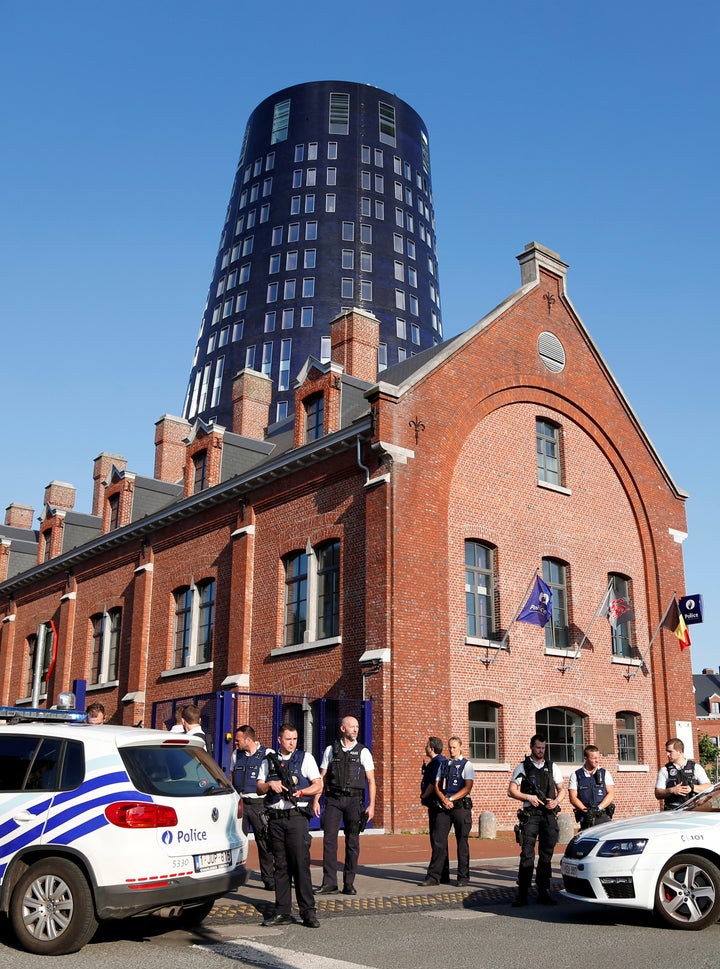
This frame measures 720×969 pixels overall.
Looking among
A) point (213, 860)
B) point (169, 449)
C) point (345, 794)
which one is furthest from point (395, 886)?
point (169, 449)

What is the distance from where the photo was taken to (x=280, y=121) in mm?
78500

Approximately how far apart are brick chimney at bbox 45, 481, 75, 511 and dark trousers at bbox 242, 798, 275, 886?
30.1 metres

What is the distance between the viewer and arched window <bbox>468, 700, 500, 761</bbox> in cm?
1988

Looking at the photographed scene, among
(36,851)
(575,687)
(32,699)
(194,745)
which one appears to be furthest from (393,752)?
(32,699)

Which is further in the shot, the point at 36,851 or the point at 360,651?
the point at 360,651

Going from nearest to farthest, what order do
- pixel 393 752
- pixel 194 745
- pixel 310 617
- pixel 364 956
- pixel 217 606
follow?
pixel 364 956 < pixel 194 745 < pixel 393 752 < pixel 310 617 < pixel 217 606

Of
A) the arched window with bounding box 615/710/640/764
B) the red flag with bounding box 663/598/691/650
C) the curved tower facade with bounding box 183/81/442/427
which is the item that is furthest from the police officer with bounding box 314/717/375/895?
the curved tower facade with bounding box 183/81/442/427

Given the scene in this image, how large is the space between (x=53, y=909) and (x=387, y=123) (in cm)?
8003

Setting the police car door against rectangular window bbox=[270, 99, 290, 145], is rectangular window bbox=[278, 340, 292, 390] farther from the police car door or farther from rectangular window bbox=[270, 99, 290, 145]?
the police car door

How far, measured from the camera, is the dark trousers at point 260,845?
10.6 m

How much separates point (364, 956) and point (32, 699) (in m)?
29.1

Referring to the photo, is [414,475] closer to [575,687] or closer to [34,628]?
[575,687]

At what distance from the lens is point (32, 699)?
33.7 meters

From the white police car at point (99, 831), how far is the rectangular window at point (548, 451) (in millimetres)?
16574
